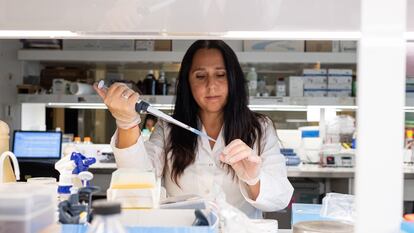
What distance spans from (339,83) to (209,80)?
3.38 meters

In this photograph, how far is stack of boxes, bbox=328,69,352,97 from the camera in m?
4.58

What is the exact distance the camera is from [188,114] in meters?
1.60

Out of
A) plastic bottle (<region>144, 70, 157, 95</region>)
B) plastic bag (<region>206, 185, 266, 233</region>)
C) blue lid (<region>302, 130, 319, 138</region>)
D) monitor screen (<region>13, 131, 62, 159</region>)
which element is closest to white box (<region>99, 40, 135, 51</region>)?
plastic bottle (<region>144, 70, 157, 95</region>)

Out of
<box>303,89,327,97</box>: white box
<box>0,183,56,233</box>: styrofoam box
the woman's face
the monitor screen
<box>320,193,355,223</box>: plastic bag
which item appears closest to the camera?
<box>0,183,56,233</box>: styrofoam box

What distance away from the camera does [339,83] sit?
181 inches

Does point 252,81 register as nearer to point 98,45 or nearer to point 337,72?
point 337,72

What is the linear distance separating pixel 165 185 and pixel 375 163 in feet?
3.58

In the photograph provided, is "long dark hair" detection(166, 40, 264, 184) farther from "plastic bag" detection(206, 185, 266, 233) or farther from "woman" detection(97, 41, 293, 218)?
"plastic bag" detection(206, 185, 266, 233)

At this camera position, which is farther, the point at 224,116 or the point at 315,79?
the point at 315,79

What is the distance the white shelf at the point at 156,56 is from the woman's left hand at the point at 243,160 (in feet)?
10.8

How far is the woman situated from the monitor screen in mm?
2737

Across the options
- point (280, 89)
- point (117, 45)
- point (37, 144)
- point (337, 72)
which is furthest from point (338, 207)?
point (117, 45)

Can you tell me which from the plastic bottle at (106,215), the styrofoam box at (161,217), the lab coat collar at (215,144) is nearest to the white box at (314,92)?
the lab coat collar at (215,144)

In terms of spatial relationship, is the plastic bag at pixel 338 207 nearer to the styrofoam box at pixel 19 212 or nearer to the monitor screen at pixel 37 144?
the styrofoam box at pixel 19 212
